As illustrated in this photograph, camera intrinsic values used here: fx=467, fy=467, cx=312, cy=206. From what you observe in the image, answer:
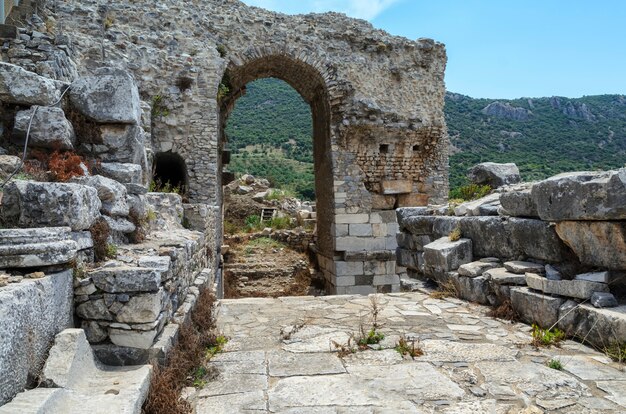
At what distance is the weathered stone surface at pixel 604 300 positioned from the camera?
11.5 ft

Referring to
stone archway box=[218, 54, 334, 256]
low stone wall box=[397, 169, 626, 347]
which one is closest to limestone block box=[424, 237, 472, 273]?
low stone wall box=[397, 169, 626, 347]

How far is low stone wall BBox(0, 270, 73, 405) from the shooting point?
1923mm

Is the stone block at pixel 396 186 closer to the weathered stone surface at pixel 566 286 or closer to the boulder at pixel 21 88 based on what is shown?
the weathered stone surface at pixel 566 286

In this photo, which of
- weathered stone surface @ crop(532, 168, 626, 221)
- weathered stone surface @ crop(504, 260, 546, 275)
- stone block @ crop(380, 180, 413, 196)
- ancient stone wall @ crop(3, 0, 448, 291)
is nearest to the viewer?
weathered stone surface @ crop(532, 168, 626, 221)

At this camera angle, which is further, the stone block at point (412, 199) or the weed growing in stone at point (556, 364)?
the stone block at point (412, 199)

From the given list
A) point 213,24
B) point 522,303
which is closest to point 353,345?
point 522,303

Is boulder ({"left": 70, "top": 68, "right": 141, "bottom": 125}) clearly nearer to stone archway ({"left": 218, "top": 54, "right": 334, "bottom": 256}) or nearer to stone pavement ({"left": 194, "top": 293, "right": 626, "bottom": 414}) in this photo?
stone pavement ({"left": 194, "top": 293, "right": 626, "bottom": 414})

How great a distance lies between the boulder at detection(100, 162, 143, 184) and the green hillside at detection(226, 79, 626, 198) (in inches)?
845

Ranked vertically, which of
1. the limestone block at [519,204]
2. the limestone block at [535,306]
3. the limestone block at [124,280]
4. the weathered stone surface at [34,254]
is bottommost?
the limestone block at [535,306]

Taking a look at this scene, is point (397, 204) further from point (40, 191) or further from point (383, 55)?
point (40, 191)

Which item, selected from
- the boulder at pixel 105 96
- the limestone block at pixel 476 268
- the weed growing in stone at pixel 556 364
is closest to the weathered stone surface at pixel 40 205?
the boulder at pixel 105 96

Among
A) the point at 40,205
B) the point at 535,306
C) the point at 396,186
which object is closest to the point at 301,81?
the point at 396,186

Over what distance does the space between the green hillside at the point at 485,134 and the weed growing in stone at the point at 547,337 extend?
71.5 feet

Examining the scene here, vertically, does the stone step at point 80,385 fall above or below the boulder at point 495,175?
below
